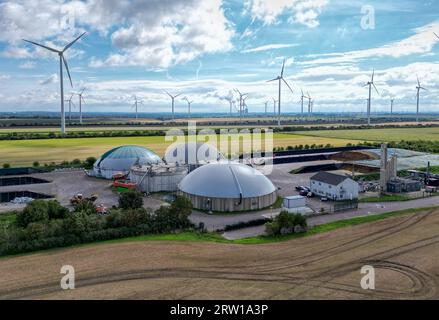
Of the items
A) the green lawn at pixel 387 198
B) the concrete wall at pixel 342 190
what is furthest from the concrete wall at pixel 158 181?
the green lawn at pixel 387 198

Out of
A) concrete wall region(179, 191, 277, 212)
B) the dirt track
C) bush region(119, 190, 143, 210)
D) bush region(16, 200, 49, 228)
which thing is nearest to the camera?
the dirt track

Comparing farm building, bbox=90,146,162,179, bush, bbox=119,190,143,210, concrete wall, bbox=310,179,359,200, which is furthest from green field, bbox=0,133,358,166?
concrete wall, bbox=310,179,359,200

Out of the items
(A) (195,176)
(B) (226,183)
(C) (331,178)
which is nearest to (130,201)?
(A) (195,176)

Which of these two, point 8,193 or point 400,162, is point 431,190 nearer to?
point 400,162

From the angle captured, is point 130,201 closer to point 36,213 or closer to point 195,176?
point 36,213

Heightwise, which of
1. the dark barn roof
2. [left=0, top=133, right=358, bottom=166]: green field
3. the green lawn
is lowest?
the green lawn

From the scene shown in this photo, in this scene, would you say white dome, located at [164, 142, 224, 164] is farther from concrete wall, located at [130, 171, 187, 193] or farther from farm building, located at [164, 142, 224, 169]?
concrete wall, located at [130, 171, 187, 193]
